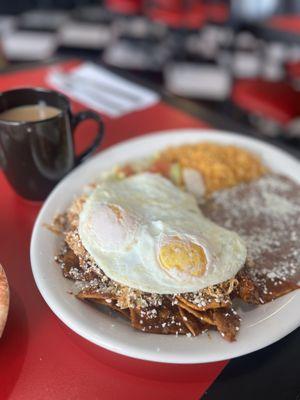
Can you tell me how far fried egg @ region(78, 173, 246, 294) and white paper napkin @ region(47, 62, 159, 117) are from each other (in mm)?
617

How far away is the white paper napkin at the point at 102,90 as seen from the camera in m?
1.40

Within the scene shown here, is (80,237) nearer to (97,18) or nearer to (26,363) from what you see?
(26,363)

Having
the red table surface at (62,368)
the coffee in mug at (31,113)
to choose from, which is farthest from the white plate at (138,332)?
the coffee in mug at (31,113)

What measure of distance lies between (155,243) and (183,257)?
0.06 meters

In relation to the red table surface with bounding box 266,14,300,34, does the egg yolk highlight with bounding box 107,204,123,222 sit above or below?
above

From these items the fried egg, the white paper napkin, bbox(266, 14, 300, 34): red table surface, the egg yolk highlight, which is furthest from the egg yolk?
bbox(266, 14, 300, 34): red table surface

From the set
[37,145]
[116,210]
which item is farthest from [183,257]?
[37,145]

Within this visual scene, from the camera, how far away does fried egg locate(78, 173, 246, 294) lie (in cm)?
67

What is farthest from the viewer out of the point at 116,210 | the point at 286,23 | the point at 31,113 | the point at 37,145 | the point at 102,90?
the point at 286,23

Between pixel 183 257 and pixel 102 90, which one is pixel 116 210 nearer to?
pixel 183 257

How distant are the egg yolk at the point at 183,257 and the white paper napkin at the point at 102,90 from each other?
76 cm

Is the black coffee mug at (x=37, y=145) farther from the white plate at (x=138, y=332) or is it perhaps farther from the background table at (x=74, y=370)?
the background table at (x=74, y=370)

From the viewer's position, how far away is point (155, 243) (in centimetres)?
71

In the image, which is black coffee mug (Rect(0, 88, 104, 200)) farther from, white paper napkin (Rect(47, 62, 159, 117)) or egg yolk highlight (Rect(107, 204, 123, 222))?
white paper napkin (Rect(47, 62, 159, 117))
